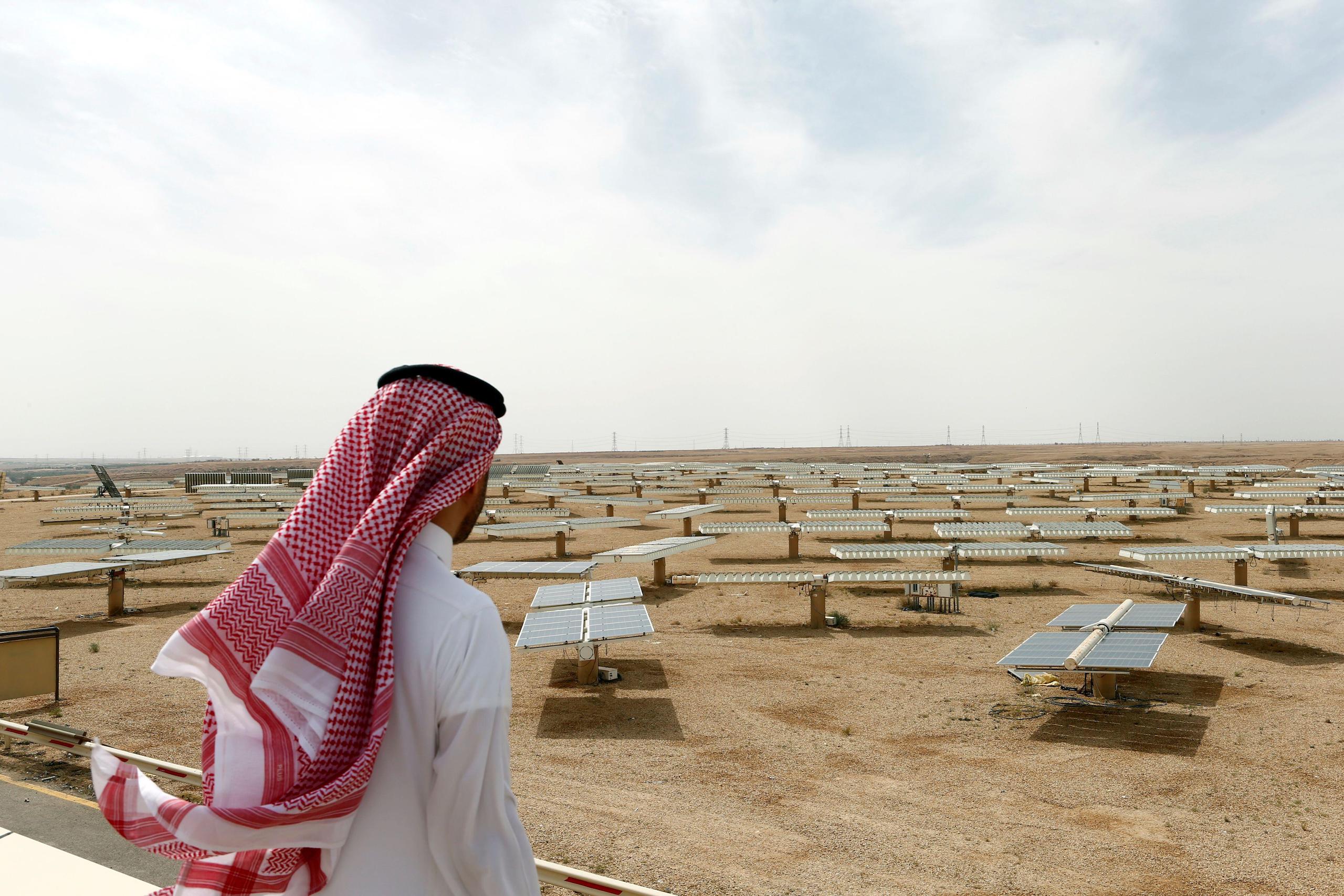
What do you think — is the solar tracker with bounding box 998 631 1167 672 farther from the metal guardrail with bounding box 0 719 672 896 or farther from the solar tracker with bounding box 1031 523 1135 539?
the solar tracker with bounding box 1031 523 1135 539

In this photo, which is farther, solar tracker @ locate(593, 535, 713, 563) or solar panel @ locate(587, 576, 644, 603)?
solar tracker @ locate(593, 535, 713, 563)

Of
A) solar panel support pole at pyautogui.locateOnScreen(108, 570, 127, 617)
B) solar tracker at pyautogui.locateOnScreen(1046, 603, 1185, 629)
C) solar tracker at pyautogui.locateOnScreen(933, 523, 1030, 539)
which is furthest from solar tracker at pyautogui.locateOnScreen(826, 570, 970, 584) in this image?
solar panel support pole at pyautogui.locateOnScreen(108, 570, 127, 617)

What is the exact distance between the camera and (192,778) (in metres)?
5.20

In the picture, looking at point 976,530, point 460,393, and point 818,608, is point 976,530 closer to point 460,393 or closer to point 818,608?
point 818,608

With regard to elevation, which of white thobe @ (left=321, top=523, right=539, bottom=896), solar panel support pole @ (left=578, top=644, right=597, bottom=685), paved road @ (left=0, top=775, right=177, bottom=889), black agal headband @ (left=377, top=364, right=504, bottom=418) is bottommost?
solar panel support pole @ (left=578, top=644, right=597, bottom=685)

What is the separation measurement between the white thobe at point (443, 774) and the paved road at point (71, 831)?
468 centimetres

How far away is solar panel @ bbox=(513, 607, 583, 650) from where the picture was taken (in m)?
12.3

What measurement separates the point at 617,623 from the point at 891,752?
4777mm

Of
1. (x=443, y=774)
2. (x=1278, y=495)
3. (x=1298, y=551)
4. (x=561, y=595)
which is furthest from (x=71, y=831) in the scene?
(x=1278, y=495)

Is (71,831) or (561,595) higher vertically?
(561,595)

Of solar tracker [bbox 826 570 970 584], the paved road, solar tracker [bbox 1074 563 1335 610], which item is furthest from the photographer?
solar tracker [bbox 826 570 970 584]

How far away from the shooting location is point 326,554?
232cm

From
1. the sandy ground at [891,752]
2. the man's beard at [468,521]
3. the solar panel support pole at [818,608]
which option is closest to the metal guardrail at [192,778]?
the man's beard at [468,521]

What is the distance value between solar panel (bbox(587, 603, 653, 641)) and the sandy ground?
3.06 feet
